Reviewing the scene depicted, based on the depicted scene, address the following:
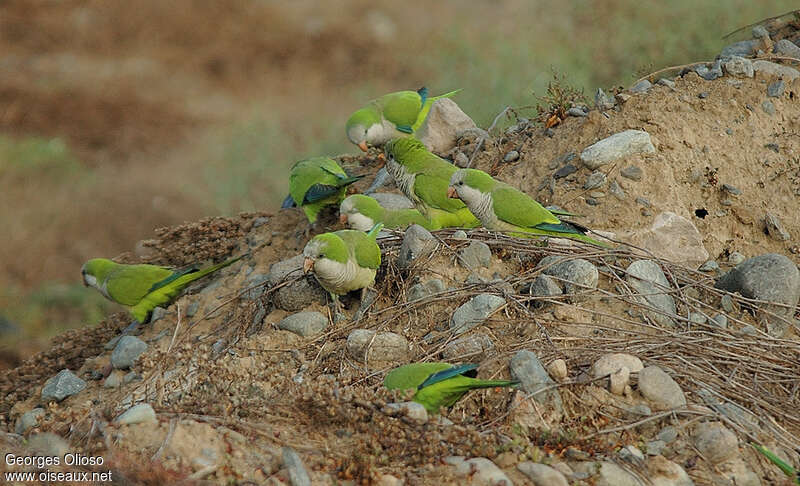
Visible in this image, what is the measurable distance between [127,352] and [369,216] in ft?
5.52

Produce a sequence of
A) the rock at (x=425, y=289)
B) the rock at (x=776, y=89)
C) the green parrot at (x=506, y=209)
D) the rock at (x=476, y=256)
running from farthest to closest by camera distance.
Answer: the rock at (x=776, y=89), the green parrot at (x=506, y=209), the rock at (x=476, y=256), the rock at (x=425, y=289)

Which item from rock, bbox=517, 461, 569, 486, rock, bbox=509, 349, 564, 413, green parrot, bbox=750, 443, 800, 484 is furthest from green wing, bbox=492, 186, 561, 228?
rock, bbox=517, 461, 569, 486

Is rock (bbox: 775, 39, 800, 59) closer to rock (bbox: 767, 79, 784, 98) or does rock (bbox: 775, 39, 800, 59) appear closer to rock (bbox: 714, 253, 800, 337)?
rock (bbox: 767, 79, 784, 98)

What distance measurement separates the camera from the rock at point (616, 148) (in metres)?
5.09

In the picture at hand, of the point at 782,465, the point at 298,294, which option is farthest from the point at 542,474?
the point at 298,294

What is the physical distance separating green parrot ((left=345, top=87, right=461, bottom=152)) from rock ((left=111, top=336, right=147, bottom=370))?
7.60 ft

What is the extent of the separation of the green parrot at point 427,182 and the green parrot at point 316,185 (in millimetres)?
347

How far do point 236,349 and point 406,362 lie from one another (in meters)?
0.96

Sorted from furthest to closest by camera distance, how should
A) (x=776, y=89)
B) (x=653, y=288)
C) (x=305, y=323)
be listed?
1. (x=776, y=89)
2. (x=305, y=323)
3. (x=653, y=288)

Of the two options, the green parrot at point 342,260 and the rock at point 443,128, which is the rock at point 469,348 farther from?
the rock at point 443,128

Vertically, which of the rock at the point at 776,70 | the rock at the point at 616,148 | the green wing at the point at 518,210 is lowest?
the green wing at the point at 518,210

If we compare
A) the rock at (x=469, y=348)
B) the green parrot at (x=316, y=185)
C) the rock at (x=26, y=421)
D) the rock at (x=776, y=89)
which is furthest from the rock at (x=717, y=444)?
the rock at (x=26, y=421)

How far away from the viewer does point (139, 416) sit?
2.90 meters

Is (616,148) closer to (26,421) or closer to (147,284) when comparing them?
(147,284)
